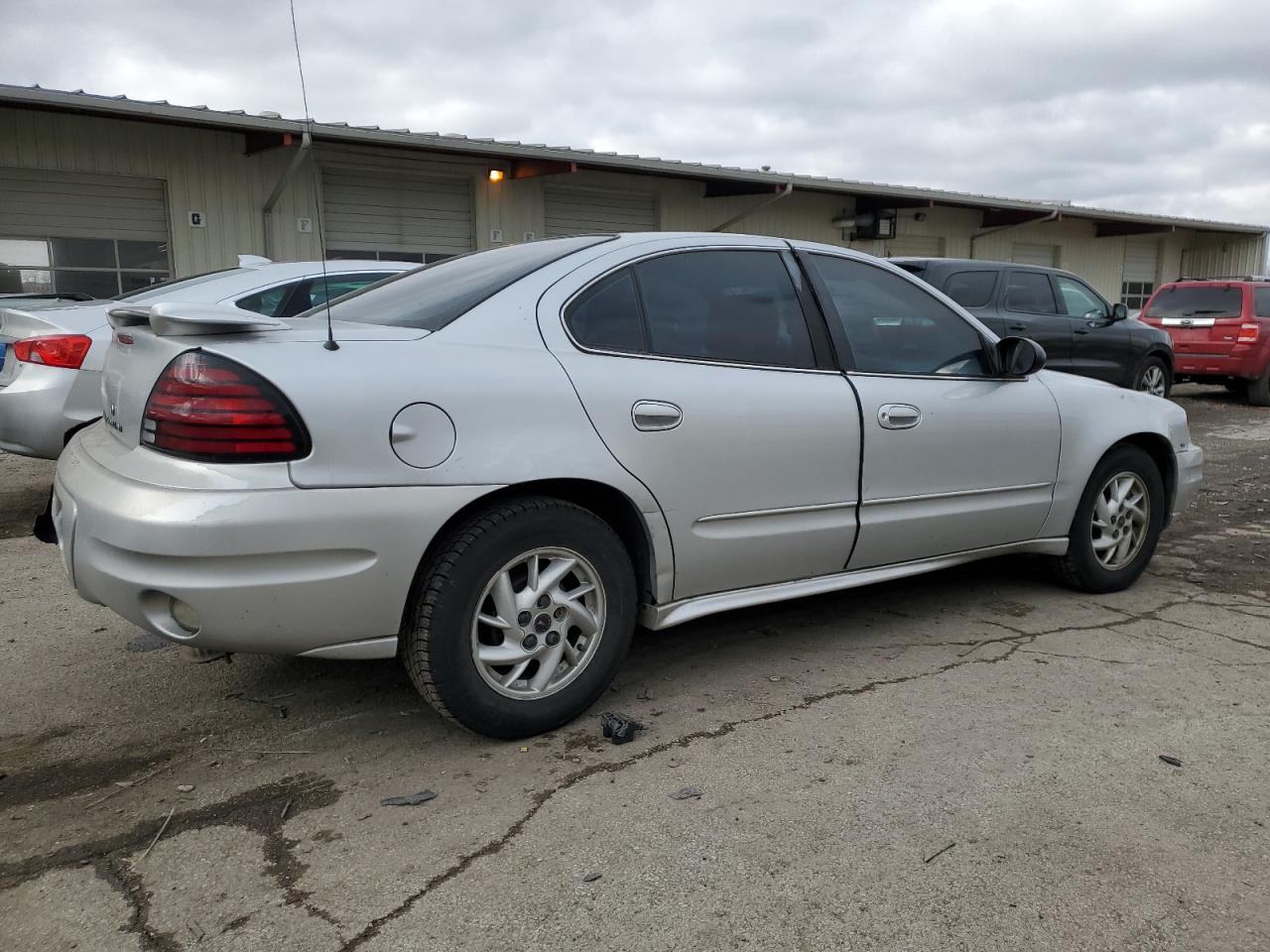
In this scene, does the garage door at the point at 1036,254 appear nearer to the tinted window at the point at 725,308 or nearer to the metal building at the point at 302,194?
the metal building at the point at 302,194

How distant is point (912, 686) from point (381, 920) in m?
1.97

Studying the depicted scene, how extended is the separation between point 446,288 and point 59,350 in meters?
3.23

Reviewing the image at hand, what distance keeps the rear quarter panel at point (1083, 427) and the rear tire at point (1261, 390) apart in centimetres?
1098

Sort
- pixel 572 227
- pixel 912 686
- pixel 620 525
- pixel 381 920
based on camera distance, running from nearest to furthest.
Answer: pixel 381 920
pixel 620 525
pixel 912 686
pixel 572 227

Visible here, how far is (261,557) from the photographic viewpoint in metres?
2.46

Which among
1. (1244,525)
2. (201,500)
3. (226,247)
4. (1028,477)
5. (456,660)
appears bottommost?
(1244,525)

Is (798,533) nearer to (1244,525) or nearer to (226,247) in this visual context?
(1244,525)

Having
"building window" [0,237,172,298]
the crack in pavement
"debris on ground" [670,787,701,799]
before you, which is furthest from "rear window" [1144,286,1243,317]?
"debris on ground" [670,787,701,799]

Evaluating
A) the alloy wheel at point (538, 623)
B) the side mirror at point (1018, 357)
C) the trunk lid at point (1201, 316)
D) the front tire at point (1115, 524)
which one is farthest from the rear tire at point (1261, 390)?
the alloy wheel at point (538, 623)

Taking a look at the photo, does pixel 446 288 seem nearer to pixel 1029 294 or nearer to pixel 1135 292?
pixel 1029 294

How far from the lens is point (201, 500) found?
7.98 feet

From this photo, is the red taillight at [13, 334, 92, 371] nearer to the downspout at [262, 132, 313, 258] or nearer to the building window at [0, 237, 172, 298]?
the downspout at [262, 132, 313, 258]

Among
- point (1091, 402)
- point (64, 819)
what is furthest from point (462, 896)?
point (1091, 402)

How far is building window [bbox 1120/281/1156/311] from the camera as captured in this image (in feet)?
79.4
